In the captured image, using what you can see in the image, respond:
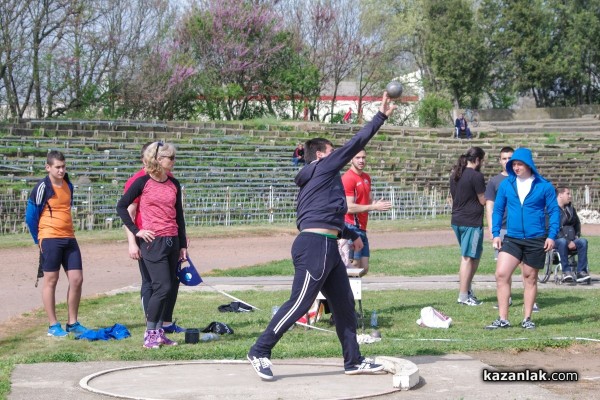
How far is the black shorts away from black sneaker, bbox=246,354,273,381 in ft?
12.2

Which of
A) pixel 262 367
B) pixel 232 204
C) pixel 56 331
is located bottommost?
pixel 56 331

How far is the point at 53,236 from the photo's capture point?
9492 mm

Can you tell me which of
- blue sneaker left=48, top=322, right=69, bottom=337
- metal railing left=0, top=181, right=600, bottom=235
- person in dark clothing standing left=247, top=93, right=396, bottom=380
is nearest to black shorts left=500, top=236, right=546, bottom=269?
person in dark clothing standing left=247, top=93, right=396, bottom=380

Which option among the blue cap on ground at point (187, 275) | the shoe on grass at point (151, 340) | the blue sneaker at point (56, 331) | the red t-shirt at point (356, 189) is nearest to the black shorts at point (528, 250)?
the red t-shirt at point (356, 189)

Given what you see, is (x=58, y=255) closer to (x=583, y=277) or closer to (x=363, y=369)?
(x=363, y=369)

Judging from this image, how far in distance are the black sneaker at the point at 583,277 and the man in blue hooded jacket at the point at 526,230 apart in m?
4.83

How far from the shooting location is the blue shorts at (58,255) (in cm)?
947

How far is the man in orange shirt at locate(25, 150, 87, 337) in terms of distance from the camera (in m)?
9.48

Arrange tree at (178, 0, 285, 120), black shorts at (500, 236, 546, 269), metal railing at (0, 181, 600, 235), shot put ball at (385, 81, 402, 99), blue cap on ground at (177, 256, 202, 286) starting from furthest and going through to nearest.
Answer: tree at (178, 0, 285, 120), metal railing at (0, 181, 600, 235), black shorts at (500, 236, 546, 269), blue cap on ground at (177, 256, 202, 286), shot put ball at (385, 81, 402, 99)

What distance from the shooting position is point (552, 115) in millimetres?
54781

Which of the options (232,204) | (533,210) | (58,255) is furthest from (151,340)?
(232,204)

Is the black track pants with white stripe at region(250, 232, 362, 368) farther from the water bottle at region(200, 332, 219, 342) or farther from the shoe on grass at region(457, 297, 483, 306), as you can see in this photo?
the shoe on grass at region(457, 297, 483, 306)

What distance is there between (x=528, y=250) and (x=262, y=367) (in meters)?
3.85

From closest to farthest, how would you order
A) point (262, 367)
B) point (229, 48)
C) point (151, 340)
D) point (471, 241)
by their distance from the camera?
point (262, 367)
point (151, 340)
point (471, 241)
point (229, 48)
